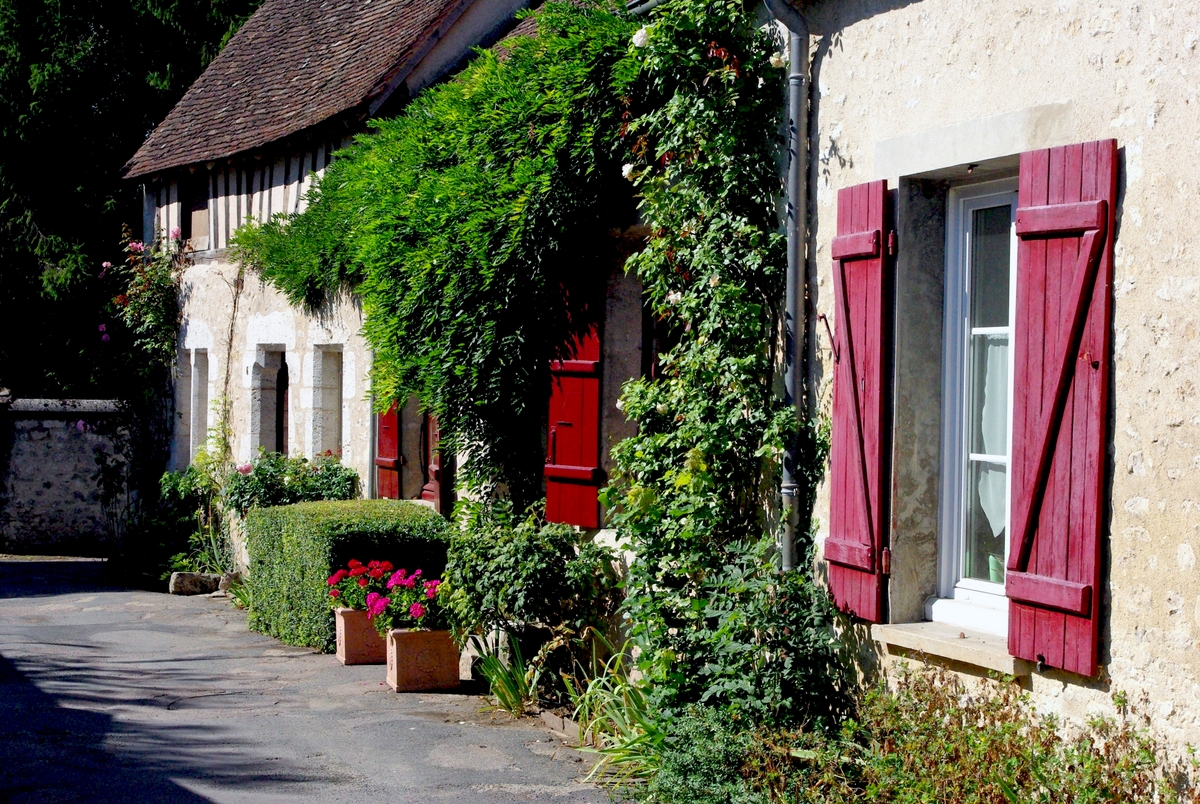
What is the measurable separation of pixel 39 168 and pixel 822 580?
16.7m

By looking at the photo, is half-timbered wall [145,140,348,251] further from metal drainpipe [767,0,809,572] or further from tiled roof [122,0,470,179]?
metal drainpipe [767,0,809,572]

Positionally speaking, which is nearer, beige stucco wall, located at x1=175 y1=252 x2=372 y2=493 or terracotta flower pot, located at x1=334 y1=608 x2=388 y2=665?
terracotta flower pot, located at x1=334 y1=608 x2=388 y2=665

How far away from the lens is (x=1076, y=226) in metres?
3.84

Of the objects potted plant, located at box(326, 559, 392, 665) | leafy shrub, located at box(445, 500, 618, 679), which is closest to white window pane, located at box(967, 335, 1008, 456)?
leafy shrub, located at box(445, 500, 618, 679)

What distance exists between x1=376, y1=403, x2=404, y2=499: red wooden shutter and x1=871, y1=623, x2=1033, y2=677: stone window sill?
5.84m

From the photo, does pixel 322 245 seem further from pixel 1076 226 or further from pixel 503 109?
pixel 1076 226

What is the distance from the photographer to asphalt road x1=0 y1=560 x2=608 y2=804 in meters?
5.55

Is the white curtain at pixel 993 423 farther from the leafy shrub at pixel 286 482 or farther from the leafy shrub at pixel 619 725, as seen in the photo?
the leafy shrub at pixel 286 482

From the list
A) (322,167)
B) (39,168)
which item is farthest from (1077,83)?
(39,168)

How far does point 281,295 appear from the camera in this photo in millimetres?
11695

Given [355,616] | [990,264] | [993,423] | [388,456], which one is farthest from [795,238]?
[388,456]

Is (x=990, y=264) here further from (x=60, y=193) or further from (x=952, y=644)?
(x=60, y=193)

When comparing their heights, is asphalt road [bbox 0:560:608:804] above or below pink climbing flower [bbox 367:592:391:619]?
below

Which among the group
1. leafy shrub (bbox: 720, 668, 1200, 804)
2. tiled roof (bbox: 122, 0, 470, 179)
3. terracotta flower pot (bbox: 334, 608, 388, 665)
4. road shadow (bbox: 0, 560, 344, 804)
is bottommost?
road shadow (bbox: 0, 560, 344, 804)
